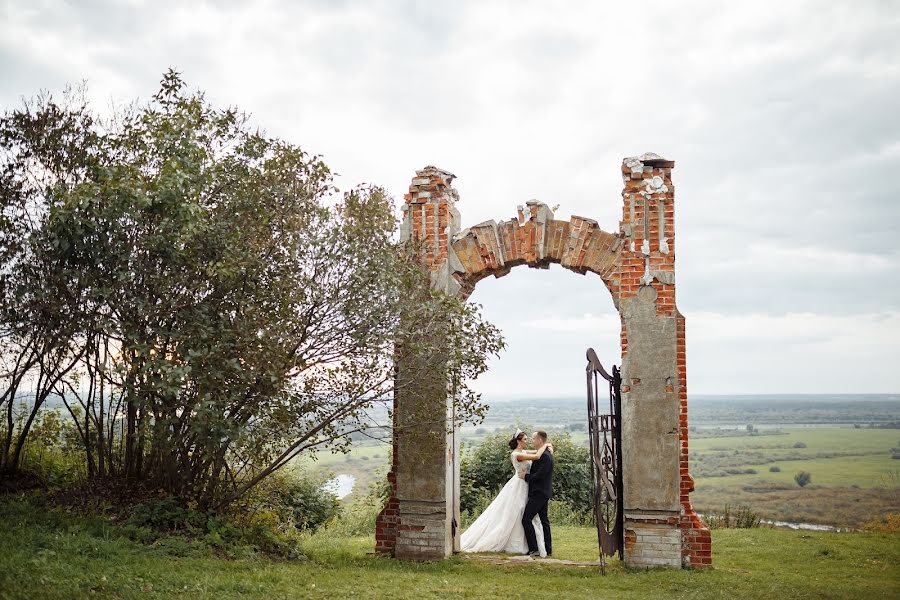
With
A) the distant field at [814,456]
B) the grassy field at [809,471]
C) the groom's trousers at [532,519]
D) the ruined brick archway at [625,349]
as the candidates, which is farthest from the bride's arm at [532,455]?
the distant field at [814,456]

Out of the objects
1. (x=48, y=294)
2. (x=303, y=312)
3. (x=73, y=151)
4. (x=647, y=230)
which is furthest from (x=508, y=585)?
(x=73, y=151)

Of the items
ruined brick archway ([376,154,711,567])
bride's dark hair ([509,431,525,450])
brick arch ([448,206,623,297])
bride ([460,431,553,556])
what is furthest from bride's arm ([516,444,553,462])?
brick arch ([448,206,623,297])

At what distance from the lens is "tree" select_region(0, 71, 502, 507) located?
8547mm

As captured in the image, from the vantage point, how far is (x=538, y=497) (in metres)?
11.4

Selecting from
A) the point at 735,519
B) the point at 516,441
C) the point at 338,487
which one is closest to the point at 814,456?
the point at 735,519

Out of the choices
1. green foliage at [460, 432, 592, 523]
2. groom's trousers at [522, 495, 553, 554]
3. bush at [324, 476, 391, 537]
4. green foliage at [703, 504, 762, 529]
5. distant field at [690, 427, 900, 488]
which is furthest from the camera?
distant field at [690, 427, 900, 488]

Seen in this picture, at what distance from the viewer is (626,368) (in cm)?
1004

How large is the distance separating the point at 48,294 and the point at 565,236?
632 centimetres

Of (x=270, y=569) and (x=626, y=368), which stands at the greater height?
(x=626, y=368)

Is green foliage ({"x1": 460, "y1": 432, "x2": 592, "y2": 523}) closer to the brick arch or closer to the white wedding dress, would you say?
the white wedding dress

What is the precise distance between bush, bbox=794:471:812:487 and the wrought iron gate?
1288cm

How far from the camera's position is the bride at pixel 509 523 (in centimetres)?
1151

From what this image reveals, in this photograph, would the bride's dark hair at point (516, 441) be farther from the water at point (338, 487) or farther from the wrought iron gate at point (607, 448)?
the water at point (338, 487)

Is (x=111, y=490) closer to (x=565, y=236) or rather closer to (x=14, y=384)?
(x=14, y=384)
